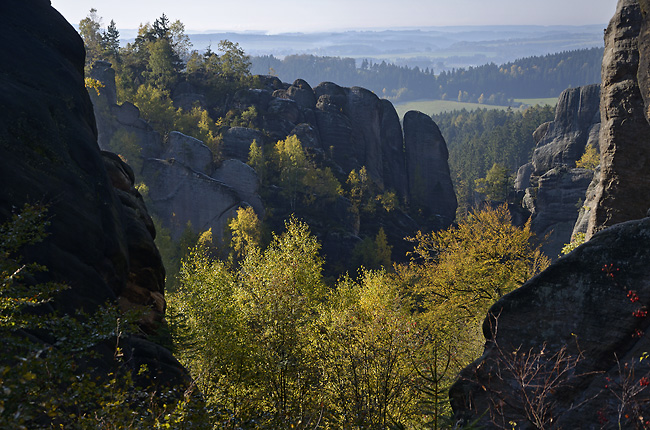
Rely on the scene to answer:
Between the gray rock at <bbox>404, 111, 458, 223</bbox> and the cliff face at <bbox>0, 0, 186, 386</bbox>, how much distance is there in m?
79.7

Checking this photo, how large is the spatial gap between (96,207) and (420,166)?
290 feet

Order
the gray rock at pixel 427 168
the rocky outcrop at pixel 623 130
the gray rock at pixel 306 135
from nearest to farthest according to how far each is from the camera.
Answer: the rocky outcrop at pixel 623 130
the gray rock at pixel 306 135
the gray rock at pixel 427 168

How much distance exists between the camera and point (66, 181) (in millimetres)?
18406

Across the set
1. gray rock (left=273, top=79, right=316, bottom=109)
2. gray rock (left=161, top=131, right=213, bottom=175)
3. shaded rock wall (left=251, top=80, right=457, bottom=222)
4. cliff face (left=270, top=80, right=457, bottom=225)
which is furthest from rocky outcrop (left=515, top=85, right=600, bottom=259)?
gray rock (left=161, top=131, right=213, bottom=175)

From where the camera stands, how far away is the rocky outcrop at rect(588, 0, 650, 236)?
20.6m

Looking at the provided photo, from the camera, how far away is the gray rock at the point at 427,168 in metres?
98.8

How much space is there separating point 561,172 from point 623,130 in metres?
65.6

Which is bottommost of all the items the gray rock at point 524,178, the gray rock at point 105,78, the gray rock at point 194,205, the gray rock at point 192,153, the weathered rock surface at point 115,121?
the gray rock at point 524,178

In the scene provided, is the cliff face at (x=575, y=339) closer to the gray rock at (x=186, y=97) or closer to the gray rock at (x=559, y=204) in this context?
the gray rock at (x=559, y=204)

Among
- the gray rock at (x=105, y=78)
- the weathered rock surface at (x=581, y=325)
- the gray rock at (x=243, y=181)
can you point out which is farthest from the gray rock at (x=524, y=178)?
the weathered rock surface at (x=581, y=325)

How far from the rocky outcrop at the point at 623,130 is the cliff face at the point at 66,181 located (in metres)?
20.8

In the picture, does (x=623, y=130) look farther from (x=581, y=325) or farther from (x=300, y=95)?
(x=300, y=95)

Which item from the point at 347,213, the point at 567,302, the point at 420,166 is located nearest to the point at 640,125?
the point at 567,302

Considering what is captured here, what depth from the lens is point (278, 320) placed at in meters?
21.3
